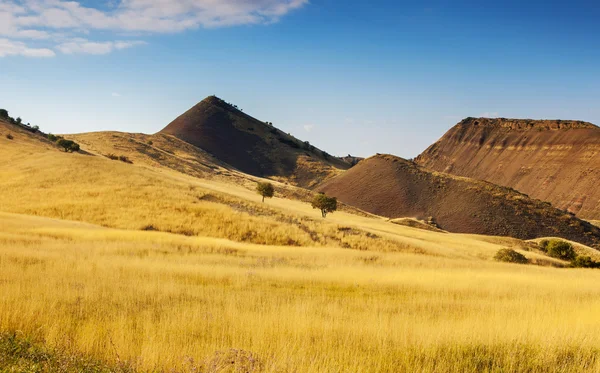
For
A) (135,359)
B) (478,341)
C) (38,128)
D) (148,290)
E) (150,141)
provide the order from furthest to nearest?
(150,141) → (38,128) → (148,290) → (478,341) → (135,359)

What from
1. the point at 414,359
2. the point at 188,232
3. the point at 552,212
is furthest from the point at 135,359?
the point at 552,212

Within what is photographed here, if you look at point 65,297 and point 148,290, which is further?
point 148,290

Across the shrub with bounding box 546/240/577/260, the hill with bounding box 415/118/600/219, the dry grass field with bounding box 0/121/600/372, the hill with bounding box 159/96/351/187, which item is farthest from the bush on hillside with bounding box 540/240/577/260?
the hill with bounding box 415/118/600/219

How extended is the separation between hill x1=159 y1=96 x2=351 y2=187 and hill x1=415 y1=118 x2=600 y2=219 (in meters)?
60.8

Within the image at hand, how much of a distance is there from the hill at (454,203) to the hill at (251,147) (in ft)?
105

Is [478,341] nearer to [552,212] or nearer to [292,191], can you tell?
[292,191]

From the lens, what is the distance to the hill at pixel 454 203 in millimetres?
84894

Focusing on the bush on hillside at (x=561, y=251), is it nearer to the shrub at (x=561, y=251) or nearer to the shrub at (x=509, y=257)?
the shrub at (x=561, y=251)

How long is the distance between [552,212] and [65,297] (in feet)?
327

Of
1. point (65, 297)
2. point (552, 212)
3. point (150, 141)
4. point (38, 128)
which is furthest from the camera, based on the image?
point (150, 141)

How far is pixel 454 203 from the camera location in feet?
→ 306

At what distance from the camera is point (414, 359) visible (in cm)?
643

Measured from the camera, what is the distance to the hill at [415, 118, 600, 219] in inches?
5522

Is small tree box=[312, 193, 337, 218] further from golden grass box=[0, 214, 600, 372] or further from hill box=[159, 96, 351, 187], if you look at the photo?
hill box=[159, 96, 351, 187]
